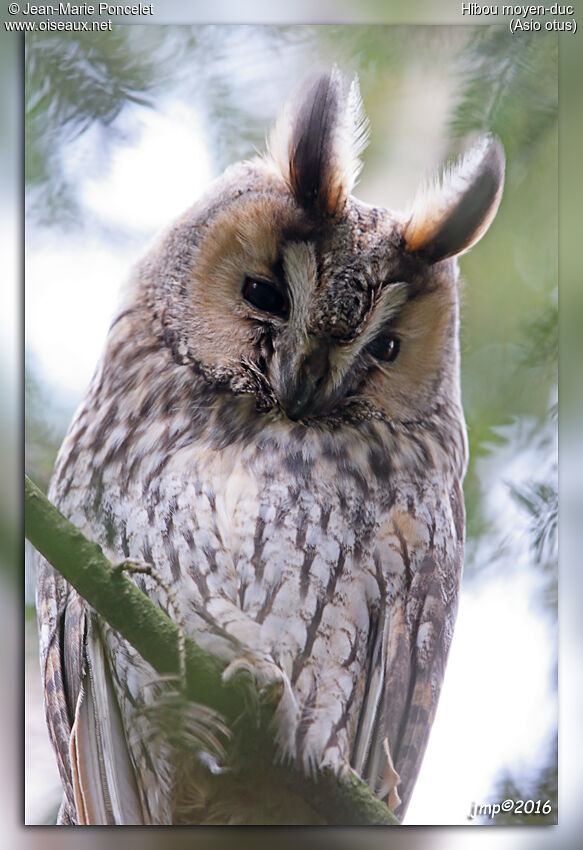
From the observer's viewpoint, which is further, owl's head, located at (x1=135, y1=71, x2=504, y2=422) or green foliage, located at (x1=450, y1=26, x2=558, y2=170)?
green foliage, located at (x1=450, y1=26, x2=558, y2=170)

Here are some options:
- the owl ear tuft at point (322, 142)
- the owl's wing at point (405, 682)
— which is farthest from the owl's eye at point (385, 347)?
the owl's wing at point (405, 682)

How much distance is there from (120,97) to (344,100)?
0.42 meters

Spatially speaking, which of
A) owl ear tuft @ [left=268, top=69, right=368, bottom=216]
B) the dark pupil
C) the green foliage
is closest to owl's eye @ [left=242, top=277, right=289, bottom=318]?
the dark pupil

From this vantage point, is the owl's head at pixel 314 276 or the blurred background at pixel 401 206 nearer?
the owl's head at pixel 314 276

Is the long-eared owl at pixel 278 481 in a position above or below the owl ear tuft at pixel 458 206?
below

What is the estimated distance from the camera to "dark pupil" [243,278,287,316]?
57.4 inches

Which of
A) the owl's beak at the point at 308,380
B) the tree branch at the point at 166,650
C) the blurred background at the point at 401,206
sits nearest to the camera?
the tree branch at the point at 166,650

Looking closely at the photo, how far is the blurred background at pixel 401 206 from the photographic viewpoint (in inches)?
61.3

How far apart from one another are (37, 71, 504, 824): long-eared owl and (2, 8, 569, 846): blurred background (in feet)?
0.19

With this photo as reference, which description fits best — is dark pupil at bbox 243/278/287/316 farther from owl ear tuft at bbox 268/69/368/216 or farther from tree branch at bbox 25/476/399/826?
tree branch at bbox 25/476/399/826

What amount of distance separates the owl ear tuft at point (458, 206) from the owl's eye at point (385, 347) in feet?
0.53

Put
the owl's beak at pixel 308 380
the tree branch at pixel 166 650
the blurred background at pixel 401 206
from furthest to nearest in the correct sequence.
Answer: the blurred background at pixel 401 206
the owl's beak at pixel 308 380
the tree branch at pixel 166 650

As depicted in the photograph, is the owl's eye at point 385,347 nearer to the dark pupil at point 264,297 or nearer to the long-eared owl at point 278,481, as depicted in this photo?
the long-eared owl at point 278,481

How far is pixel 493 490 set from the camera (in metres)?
1.60
